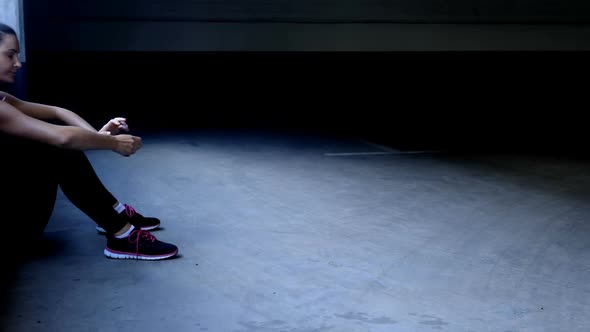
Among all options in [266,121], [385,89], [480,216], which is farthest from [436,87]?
[480,216]

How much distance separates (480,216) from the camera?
5.25m

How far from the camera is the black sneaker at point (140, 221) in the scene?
4.65 metres

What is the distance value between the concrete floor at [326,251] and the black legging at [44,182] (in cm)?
26

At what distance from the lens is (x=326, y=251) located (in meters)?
4.38

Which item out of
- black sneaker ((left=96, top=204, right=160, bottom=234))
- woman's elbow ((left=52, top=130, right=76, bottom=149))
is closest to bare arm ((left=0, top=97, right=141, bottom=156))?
woman's elbow ((left=52, top=130, right=76, bottom=149))

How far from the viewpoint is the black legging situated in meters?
3.78

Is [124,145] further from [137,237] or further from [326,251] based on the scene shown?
[326,251]

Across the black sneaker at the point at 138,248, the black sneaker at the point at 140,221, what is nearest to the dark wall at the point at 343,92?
the black sneaker at the point at 140,221

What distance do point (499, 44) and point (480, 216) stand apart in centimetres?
908

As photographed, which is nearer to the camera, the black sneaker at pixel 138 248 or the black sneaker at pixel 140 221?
the black sneaker at pixel 138 248

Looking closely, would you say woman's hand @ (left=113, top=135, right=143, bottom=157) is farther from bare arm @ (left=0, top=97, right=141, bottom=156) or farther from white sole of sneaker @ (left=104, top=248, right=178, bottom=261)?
white sole of sneaker @ (left=104, top=248, right=178, bottom=261)

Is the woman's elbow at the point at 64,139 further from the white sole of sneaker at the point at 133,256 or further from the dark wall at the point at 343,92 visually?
the dark wall at the point at 343,92

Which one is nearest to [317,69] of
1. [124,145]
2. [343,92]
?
[343,92]

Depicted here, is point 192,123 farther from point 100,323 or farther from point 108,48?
point 100,323
